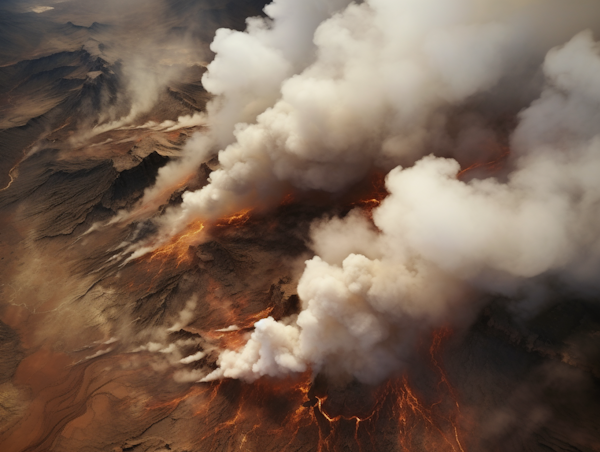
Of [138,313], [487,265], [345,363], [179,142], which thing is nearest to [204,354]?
[138,313]

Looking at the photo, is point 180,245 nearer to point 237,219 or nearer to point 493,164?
point 237,219

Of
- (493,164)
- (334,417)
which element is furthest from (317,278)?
(493,164)

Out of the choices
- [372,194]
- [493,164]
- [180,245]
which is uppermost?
[493,164]

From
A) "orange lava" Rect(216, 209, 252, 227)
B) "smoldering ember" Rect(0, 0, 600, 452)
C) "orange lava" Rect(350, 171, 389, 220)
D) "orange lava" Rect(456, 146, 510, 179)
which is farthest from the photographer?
"orange lava" Rect(216, 209, 252, 227)

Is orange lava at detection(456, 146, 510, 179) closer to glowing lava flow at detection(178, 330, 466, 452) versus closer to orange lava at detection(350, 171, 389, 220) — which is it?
orange lava at detection(350, 171, 389, 220)

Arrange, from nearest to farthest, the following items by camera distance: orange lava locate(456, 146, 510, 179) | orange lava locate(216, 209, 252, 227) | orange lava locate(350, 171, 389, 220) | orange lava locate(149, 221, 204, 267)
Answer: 1. orange lava locate(456, 146, 510, 179)
2. orange lava locate(350, 171, 389, 220)
3. orange lava locate(149, 221, 204, 267)
4. orange lava locate(216, 209, 252, 227)

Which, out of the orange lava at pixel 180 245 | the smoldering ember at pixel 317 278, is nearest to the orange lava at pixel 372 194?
the smoldering ember at pixel 317 278

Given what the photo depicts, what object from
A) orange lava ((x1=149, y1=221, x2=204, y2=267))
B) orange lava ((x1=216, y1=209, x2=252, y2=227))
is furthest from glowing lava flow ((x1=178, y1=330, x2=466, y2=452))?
orange lava ((x1=216, y1=209, x2=252, y2=227))

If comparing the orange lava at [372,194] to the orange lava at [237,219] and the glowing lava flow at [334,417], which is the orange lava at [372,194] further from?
the glowing lava flow at [334,417]
